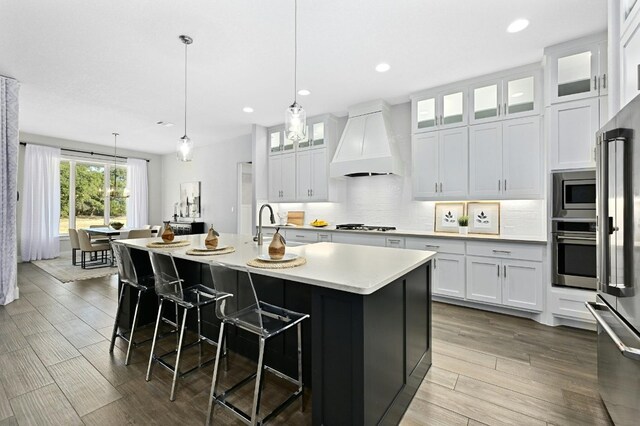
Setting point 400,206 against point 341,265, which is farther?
point 400,206

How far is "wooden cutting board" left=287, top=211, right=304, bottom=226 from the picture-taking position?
5930mm

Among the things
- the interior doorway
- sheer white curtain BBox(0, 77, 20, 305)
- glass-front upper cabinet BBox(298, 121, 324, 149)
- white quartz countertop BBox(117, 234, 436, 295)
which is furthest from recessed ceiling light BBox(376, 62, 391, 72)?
sheer white curtain BBox(0, 77, 20, 305)

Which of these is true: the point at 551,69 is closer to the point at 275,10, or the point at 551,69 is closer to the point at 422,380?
the point at 275,10

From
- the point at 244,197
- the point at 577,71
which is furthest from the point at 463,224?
the point at 244,197

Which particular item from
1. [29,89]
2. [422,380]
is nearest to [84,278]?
[29,89]

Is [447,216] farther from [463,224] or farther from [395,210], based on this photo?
[395,210]

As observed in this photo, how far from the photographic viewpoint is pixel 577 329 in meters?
3.05

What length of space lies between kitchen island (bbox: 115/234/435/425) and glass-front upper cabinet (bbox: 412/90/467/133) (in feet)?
8.27

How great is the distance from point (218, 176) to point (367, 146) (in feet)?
14.7

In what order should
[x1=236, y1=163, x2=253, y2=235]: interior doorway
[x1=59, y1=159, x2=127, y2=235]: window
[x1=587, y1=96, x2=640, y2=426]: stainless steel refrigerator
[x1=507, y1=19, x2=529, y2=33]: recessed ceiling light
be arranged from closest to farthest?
[x1=587, y1=96, x2=640, y2=426]: stainless steel refrigerator, [x1=507, y1=19, x2=529, y2=33]: recessed ceiling light, [x1=236, y1=163, x2=253, y2=235]: interior doorway, [x1=59, y1=159, x2=127, y2=235]: window

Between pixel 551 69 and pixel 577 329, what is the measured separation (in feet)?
8.93

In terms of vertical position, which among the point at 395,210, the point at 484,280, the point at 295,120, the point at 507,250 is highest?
the point at 295,120

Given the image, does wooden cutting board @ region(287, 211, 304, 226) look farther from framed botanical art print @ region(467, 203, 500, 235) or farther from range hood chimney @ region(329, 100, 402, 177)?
framed botanical art print @ region(467, 203, 500, 235)

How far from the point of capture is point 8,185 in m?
3.82
